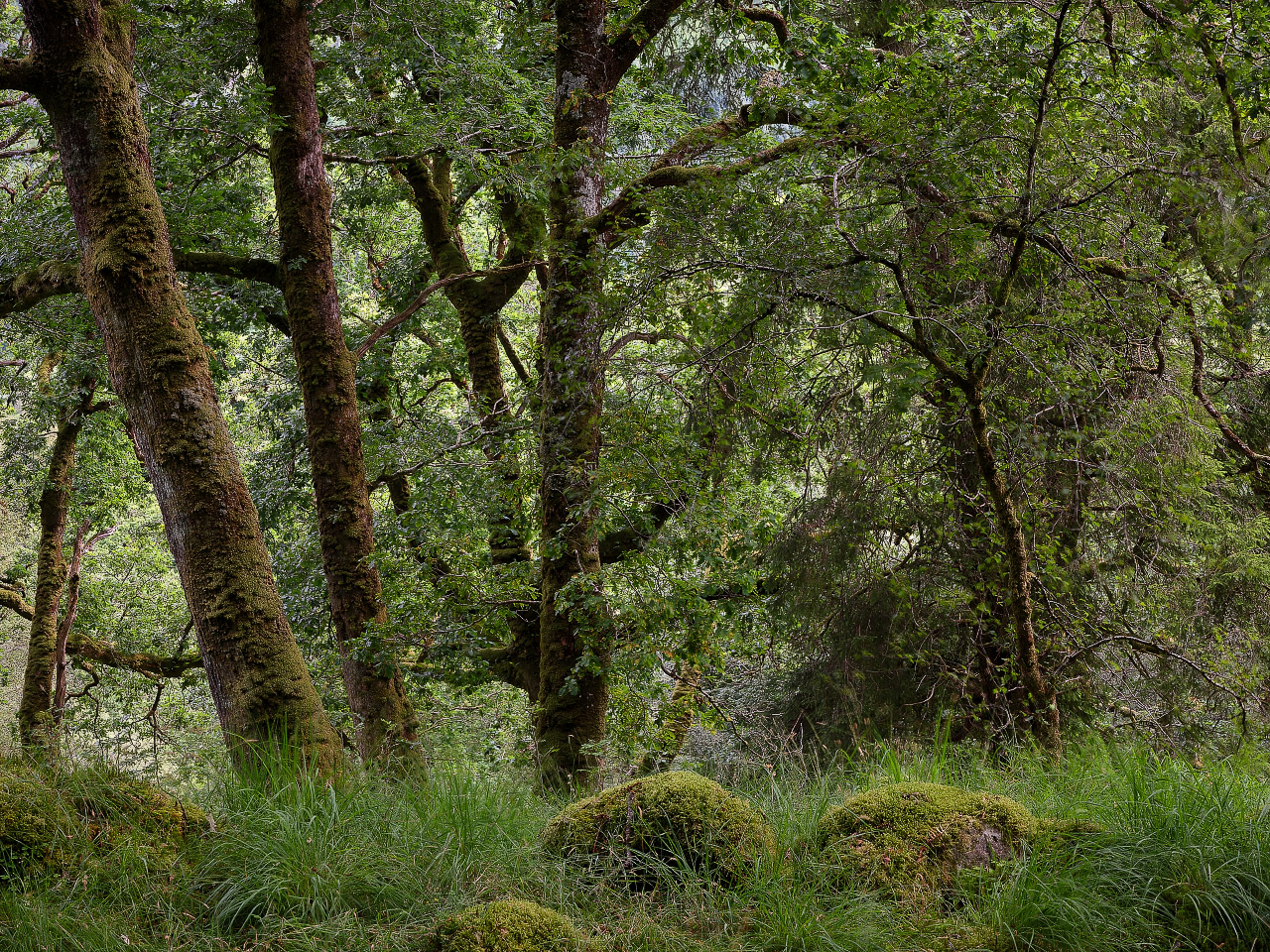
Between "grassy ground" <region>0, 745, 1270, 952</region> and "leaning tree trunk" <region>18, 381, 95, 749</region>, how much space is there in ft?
32.3

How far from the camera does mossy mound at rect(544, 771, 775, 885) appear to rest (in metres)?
3.11

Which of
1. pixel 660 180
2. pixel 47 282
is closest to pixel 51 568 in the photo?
pixel 47 282

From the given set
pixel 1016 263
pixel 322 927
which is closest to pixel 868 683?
pixel 1016 263

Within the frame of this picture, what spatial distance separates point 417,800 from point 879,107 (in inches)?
158

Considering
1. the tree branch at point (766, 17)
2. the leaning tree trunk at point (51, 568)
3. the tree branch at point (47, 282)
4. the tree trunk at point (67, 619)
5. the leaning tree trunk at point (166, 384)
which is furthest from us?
the tree trunk at point (67, 619)

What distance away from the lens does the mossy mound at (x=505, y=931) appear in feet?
8.20

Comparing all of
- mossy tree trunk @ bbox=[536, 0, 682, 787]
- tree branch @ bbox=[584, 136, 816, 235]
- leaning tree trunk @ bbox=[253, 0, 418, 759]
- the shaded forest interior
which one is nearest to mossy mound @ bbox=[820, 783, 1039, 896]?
the shaded forest interior

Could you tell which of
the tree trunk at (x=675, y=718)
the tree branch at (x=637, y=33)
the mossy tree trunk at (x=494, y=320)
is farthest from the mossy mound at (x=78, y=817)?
the tree branch at (x=637, y=33)

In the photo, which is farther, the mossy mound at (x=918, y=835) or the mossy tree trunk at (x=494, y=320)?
the mossy tree trunk at (x=494, y=320)

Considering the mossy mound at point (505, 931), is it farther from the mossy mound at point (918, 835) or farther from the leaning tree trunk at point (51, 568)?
the leaning tree trunk at point (51, 568)

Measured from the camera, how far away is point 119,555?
1519 cm

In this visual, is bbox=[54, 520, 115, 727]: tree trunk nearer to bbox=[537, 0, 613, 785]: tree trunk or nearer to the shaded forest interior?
the shaded forest interior

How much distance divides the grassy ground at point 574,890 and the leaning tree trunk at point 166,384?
0.78 meters

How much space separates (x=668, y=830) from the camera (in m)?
3.19
